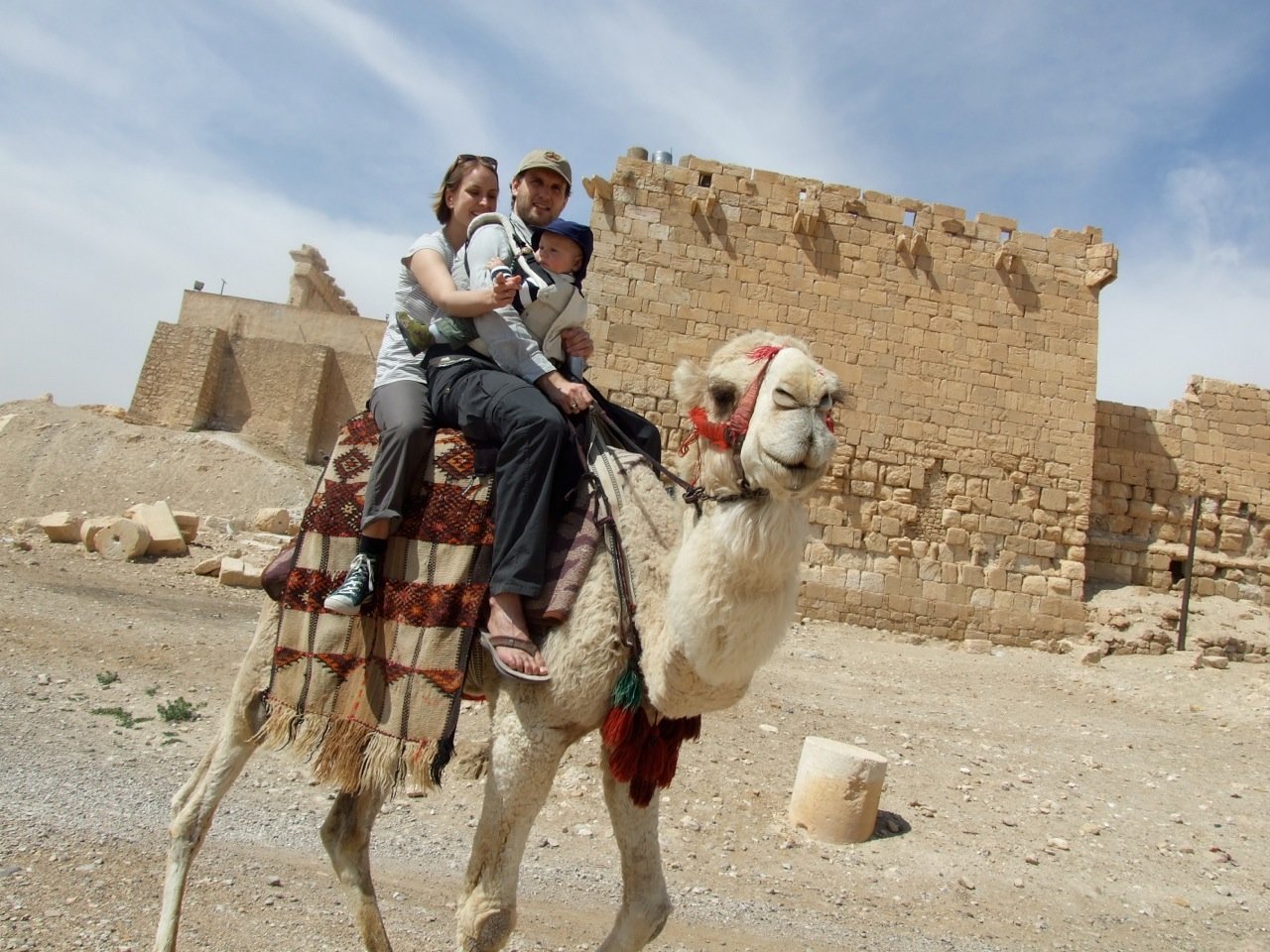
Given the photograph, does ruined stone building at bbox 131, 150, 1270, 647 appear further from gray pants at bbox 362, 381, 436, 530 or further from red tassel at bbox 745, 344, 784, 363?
red tassel at bbox 745, 344, 784, 363

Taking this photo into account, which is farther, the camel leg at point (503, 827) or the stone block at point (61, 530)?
the stone block at point (61, 530)

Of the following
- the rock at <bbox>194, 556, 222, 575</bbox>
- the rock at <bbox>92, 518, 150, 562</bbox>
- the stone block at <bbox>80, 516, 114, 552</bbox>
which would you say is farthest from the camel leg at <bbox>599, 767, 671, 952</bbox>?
the stone block at <bbox>80, 516, 114, 552</bbox>

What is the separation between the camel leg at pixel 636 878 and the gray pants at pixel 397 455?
3.88 feet

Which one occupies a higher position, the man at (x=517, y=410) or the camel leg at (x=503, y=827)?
the man at (x=517, y=410)

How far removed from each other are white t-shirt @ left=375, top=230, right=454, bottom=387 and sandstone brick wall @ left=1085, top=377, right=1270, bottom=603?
14243 mm

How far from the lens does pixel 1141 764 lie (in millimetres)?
8148

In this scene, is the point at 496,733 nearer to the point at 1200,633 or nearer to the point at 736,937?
the point at 736,937

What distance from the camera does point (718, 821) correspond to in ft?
18.7

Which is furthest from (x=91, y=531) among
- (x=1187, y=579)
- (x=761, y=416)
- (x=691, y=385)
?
(x=1187, y=579)

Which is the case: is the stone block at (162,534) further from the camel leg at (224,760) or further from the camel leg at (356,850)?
the camel leg at (356,850)

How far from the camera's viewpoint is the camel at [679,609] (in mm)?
2420

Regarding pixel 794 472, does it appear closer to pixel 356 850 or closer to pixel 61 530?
pixel 356 850

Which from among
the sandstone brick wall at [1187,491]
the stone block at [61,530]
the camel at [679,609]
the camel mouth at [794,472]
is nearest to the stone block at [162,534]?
the stone block at [61,530]

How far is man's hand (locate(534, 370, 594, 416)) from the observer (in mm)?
3039
